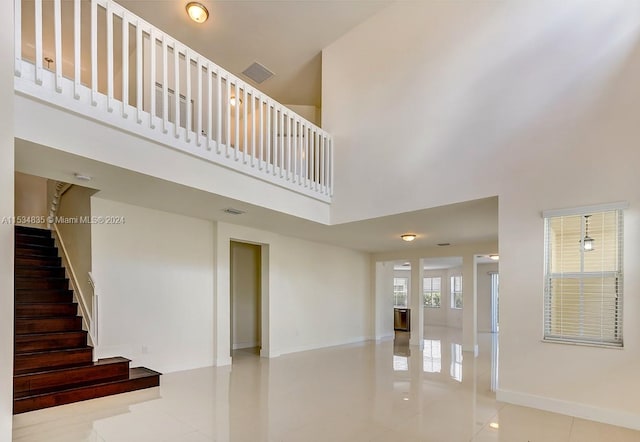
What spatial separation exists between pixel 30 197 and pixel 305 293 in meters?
5.75

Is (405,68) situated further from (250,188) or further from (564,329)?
(564,329)

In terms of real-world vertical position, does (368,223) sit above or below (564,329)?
above

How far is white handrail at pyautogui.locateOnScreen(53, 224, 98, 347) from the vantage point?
4305 millimetres

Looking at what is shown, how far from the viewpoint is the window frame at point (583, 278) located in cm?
333

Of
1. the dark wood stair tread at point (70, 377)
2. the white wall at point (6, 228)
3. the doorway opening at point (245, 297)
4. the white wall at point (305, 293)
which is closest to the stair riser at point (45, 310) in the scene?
the dark wood stair tread at point (70, 377)

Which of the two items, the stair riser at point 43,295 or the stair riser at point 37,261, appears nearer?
the stair riser at point 43,295

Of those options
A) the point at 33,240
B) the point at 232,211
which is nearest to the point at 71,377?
the point at 232,211

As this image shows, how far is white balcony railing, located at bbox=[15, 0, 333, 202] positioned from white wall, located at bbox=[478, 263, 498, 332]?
27.6 feet

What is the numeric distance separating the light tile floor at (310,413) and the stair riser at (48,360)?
548mm

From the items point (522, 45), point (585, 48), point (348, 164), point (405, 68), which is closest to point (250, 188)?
point (348, 164)

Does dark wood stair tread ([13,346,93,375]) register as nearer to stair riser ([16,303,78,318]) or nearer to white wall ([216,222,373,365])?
stair riser ([16,303,78,318])

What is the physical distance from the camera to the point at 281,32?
5.68 metres

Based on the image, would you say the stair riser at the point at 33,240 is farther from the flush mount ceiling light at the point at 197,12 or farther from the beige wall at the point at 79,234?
the flush mount ceiling light at the point at 197,12

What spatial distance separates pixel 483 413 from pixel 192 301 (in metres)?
4.08
